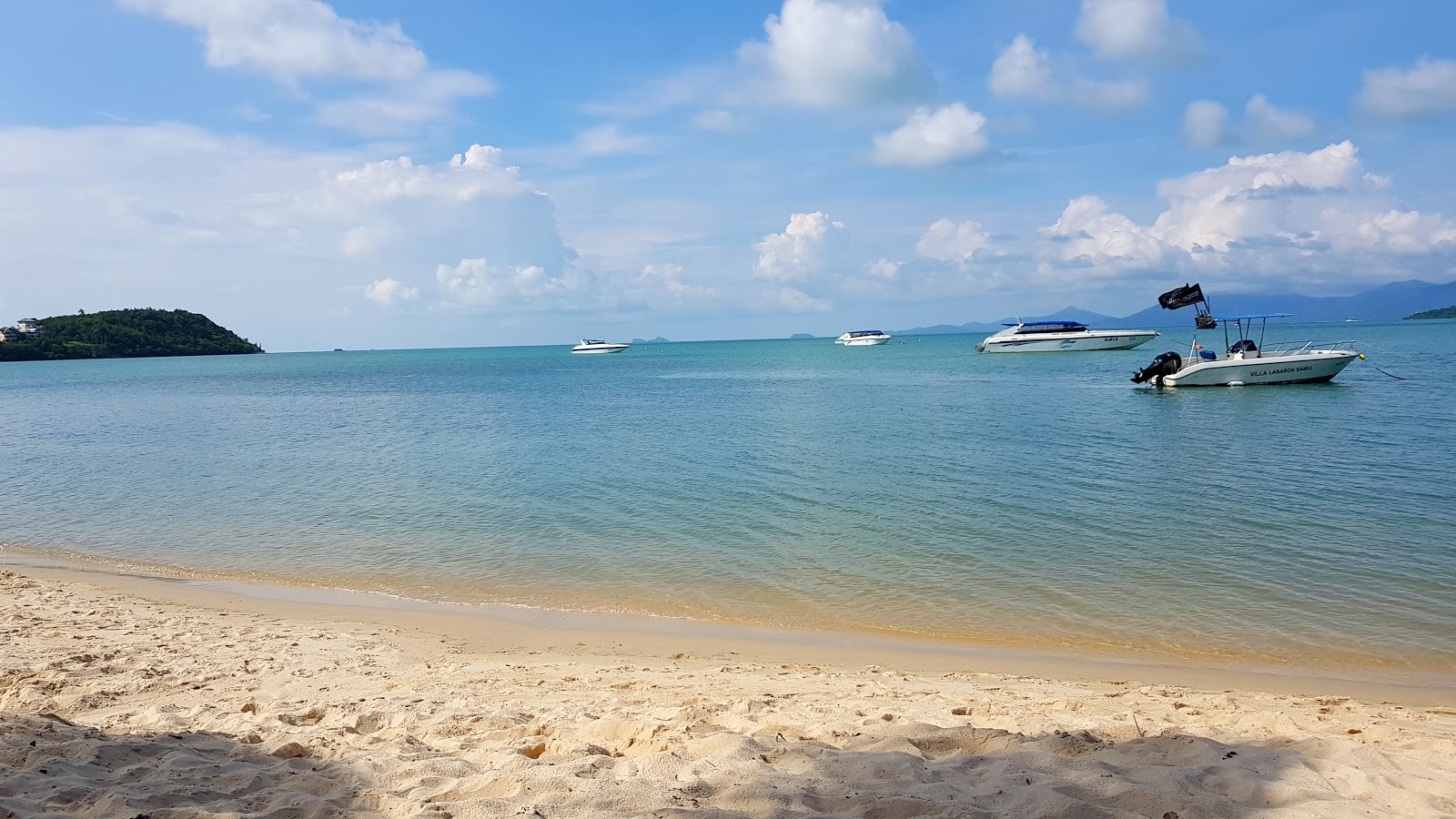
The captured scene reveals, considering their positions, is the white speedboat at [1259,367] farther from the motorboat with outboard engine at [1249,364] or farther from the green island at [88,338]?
the green island at [88,338]

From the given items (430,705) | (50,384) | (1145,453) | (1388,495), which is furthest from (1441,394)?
(50,384)

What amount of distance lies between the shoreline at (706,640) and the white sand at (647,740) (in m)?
0.55

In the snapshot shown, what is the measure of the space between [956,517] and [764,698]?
10.8 m

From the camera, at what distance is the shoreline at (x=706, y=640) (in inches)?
364

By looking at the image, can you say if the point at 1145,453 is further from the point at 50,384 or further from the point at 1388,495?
the point at 50,384

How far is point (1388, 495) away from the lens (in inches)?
719

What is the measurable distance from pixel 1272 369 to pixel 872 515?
125ft

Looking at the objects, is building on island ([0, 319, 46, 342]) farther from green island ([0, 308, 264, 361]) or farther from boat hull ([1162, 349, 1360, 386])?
boat hull ([1162, 349, 1360, 386])

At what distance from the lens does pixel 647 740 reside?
6324 mm

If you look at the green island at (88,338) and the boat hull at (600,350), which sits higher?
the green island at (88,338)

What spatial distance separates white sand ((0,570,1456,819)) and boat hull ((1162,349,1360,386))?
4285cm

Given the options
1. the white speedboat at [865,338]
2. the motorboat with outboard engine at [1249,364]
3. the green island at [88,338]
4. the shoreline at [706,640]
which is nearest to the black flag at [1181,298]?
the motorboat with outboard engine at [1249,364]

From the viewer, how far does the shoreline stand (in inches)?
364

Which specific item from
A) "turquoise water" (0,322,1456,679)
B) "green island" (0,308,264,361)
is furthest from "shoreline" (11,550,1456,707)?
"green island" (0,308,264,361)
